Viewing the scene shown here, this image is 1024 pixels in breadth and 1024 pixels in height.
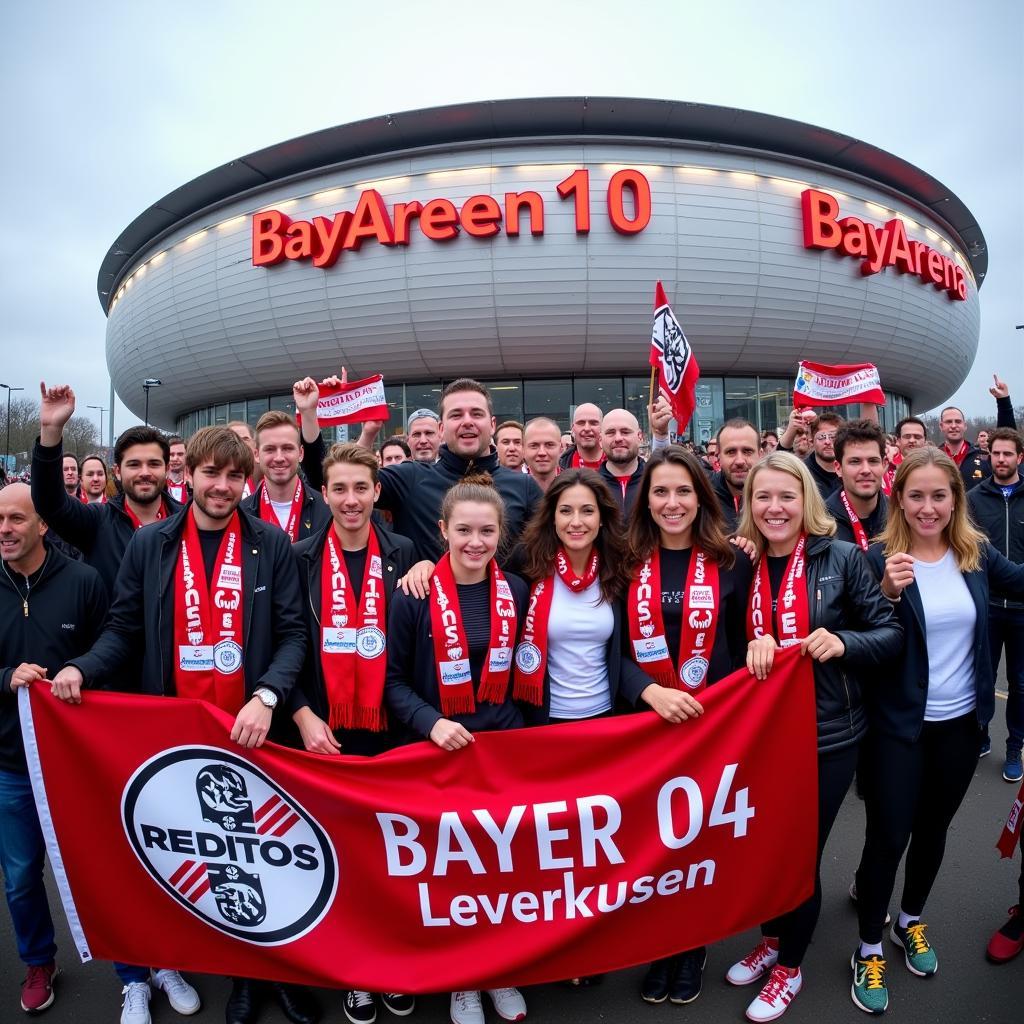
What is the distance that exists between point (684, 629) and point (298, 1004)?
2.37 meters

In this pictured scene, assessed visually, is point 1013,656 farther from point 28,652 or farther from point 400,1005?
point 28,652

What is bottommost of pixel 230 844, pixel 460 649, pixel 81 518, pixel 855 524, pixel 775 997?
pixel 775 997

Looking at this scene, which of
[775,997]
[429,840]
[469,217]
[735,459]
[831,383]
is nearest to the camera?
[429,840]

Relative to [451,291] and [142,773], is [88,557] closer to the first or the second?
[142,773]

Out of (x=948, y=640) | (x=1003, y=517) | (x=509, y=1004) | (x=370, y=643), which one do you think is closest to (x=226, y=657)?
(x=370, y=643)

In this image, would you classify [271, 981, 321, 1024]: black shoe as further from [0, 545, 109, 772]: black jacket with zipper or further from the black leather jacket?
the black leather jacket

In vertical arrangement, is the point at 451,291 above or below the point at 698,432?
above

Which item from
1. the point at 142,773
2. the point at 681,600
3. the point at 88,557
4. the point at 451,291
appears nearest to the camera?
the point at 142,773

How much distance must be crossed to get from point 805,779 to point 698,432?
22.5 metres

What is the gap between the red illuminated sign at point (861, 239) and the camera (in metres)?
22.2

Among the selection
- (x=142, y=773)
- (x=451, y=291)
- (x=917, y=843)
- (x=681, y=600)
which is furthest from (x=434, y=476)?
(x=451, y=291)

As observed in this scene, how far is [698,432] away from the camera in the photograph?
2423 centimetres

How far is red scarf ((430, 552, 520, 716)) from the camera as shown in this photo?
112 inches

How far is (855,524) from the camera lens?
4.53 m
